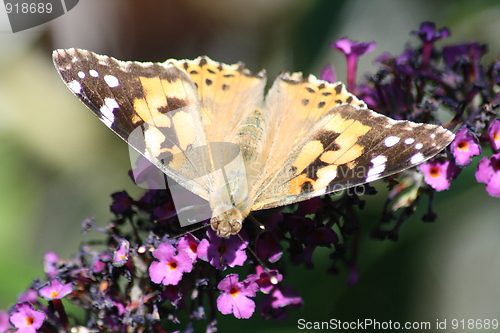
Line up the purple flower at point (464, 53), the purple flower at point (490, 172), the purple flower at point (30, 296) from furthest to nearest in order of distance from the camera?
the purple flower at point (464, 53) < the purple flower at point (30, 296) < the purple flower at point (490, 172)

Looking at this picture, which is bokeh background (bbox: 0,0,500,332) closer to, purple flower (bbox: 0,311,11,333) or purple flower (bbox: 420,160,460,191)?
purple flower (bbox: 0,311,11,333)

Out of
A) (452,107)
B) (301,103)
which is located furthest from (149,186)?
(452,107)

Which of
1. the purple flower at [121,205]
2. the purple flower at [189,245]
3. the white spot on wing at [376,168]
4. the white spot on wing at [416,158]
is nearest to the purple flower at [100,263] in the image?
the purple flower at [121,205]

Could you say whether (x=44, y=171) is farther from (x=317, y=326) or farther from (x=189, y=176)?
(x=317, y=326)

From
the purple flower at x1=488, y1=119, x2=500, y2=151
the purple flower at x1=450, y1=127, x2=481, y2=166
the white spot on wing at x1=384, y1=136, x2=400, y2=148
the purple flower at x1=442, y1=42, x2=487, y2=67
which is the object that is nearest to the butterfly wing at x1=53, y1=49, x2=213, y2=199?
the white spot on wing at x1=384, y1=136, x2=400, y2=148

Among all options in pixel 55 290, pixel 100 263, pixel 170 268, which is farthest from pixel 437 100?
pixel 55 290

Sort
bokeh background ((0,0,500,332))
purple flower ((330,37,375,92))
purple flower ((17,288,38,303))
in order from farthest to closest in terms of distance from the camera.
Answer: bokeh background ((0,0,500,332)), purple flower ((330,37,375,92)), purple flower ((17,288,38,303))

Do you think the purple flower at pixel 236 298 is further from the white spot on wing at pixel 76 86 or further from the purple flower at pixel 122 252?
the white spot on wing at pixel 76 86
